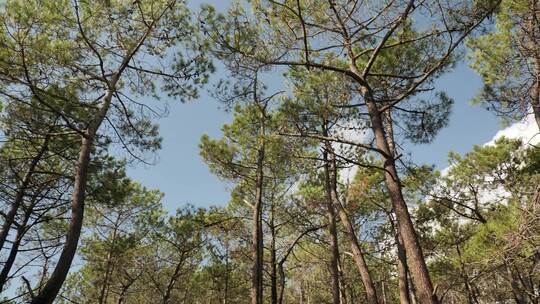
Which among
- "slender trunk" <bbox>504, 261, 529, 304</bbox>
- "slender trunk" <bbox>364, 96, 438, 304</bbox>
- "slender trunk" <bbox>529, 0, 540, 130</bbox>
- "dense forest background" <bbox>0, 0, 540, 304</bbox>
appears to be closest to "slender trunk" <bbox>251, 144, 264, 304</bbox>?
"dense forest background" <bbox>0, 0, 540, 304</bbox>

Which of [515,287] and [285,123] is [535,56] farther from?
[515,287]

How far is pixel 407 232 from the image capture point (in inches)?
187

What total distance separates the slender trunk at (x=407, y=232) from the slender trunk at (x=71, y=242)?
4074 mm

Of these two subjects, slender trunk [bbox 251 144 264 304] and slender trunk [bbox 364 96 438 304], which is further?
slender trunk [bbox 251 144 264 304]

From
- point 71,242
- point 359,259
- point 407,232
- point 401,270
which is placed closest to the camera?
point 71,242

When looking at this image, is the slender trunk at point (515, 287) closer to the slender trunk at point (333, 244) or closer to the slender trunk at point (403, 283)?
the slender trunk at point (403, 283)

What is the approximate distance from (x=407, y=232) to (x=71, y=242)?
4179 mm

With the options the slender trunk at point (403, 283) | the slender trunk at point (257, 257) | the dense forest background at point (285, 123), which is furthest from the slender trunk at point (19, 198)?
the slender trunk at point (403, 283)

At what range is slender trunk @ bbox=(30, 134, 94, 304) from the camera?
153 inches

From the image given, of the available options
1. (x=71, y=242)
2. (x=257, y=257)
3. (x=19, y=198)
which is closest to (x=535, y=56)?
(x=257, y=257)

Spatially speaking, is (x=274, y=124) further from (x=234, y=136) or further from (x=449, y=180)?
(x=449, y=180)

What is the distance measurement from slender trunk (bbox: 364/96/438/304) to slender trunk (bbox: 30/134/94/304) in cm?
407

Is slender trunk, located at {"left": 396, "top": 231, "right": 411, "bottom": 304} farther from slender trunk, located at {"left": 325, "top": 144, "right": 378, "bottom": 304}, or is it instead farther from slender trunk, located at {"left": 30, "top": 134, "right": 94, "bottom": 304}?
slender trunk, located at {"left": 30, "top": 134, "right": 94, "bottom": 304}

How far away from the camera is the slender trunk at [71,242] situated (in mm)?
3898
